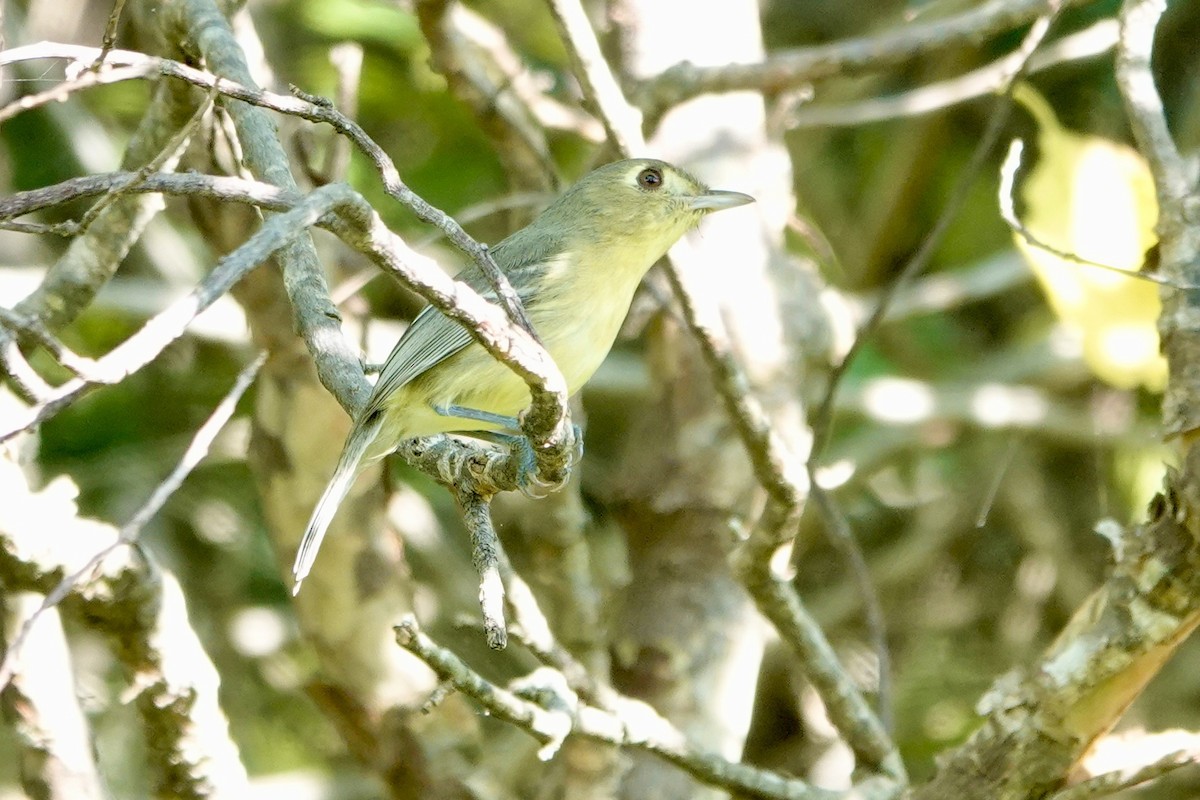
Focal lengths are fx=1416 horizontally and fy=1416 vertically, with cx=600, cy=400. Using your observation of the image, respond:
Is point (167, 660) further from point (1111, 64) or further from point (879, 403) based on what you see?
point (1111, 64)

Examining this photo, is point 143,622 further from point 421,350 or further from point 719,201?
point 719,201

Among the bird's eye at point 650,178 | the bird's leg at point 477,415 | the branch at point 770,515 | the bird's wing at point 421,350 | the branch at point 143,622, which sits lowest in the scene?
the branch at point 143,622

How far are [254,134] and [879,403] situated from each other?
10.5 feet

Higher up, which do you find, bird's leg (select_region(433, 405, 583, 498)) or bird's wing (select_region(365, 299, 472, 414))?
bird's wing (select_region(365, 299, 472, 414))

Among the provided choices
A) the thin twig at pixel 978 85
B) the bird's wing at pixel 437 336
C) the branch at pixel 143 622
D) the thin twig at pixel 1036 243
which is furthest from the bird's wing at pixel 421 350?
the thin twig at pixel 978 85

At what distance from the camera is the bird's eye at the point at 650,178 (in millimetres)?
4086

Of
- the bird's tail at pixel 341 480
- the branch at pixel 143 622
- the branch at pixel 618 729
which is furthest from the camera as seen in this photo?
the bird's tail at pixel 341 480

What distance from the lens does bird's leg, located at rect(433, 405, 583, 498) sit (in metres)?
2.63

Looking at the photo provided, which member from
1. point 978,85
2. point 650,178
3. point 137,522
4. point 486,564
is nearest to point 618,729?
point 486,564

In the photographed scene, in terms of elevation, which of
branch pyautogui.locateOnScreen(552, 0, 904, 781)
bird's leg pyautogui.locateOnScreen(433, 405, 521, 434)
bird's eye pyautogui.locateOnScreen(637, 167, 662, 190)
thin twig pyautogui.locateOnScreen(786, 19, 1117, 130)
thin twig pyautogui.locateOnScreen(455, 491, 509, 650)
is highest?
thin twig pyautogui.locateOnScreen(786, 19, 1117, 130)

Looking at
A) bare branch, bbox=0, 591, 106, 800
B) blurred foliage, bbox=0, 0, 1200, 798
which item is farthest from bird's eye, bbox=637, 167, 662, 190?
bare branch, bbox=0, 591, 106, 800

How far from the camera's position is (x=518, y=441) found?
2967 mm

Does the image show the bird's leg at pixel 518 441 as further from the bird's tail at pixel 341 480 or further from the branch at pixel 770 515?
the branch at pixel 770 515

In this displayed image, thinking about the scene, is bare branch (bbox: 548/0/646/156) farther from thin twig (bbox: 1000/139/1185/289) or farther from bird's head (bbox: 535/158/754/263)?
thin twig (bbox: 1000/139/1185/289)
